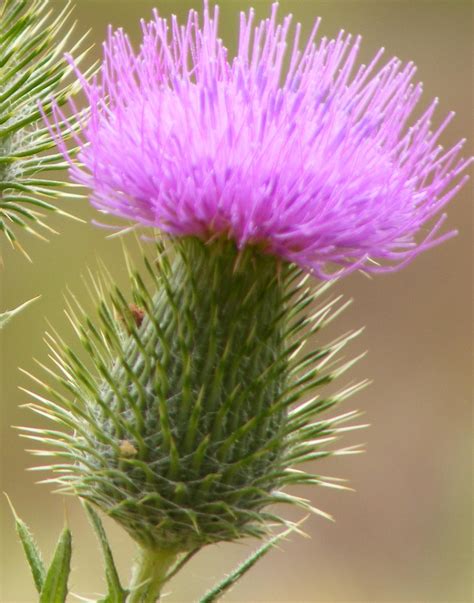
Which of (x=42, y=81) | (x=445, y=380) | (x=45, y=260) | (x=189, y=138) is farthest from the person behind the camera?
(x=445, y=380)

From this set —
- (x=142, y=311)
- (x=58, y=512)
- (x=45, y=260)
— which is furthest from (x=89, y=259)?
(x=142, y=311)

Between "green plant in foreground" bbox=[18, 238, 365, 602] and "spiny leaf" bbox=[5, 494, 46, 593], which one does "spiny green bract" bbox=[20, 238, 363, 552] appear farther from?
"spiny leaf" bbox=[5, 494, 46, 593]

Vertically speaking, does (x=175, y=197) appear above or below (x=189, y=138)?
below

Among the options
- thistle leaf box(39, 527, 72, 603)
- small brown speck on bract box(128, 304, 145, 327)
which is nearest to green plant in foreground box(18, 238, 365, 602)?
small brown speck on bract box(128, 304, 145, 327)

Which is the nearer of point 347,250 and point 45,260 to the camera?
point 347,250

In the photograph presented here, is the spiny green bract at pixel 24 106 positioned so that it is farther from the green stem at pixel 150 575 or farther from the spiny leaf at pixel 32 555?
the green stem at pixel 150 575

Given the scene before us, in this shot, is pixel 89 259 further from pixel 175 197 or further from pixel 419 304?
pixel 175 197

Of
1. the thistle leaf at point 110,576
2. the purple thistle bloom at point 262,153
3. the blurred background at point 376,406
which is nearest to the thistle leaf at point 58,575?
the thistle leaf at point 110,576
